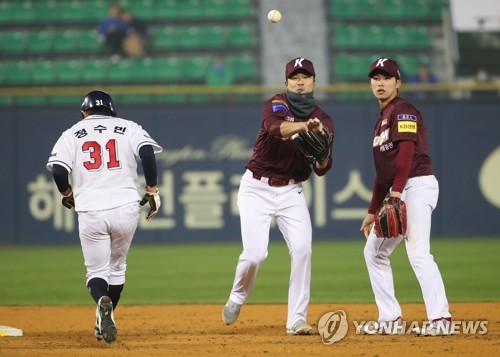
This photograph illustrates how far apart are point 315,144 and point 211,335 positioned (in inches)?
59.9

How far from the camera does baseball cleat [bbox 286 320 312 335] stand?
21.2 ft

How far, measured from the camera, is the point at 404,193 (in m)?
6.31

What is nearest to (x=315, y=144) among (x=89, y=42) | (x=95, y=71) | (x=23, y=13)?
(x=95, y=71)

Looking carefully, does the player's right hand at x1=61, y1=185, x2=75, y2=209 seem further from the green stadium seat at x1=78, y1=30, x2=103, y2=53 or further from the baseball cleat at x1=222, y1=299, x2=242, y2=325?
the green stadium seat at x1=78, y1=30, x2=103, y2=53

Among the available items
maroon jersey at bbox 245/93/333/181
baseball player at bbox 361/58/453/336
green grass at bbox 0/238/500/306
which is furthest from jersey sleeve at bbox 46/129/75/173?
green grass at bbox 0/238/500/306

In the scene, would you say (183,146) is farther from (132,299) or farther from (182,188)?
(132,299)

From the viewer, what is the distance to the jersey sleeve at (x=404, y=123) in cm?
619

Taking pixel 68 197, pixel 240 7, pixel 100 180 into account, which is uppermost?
pixel 240 7

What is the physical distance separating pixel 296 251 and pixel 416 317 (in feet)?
4.43

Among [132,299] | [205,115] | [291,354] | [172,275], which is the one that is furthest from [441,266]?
[291,354]

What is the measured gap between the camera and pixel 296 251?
6602 millimetres


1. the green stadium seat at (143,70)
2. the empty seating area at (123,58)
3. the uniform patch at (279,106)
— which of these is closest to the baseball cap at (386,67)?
the uniform patch at (279,106)

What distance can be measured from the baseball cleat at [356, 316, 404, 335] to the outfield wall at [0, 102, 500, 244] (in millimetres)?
8207

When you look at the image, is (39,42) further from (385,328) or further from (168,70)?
(385,328)
